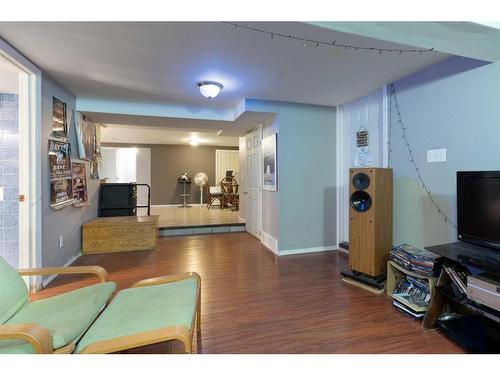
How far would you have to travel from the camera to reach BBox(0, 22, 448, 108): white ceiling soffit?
1.76m

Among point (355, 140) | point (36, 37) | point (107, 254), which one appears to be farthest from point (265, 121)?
point (107, 254)

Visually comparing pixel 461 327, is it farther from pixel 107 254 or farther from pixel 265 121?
pixel 107 254

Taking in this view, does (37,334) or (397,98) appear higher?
(397,98)

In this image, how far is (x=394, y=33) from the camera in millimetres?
1621

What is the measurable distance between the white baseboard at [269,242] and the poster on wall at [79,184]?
2.77m

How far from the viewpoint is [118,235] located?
12.5 ft

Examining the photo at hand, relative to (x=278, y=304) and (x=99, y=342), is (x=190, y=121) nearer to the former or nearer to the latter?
(x=278, y=304)

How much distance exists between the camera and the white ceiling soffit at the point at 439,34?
154 cm

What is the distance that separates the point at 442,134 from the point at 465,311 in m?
1.52

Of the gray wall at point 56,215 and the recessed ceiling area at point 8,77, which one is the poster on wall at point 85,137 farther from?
the recessed ceiling area at point 8,77

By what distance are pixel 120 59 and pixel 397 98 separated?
284 centimetres

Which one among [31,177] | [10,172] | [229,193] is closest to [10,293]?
[31,177]

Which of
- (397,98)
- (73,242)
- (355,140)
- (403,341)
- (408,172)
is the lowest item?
(403,341)

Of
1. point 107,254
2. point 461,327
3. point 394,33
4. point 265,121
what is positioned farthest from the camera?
point 265,121
